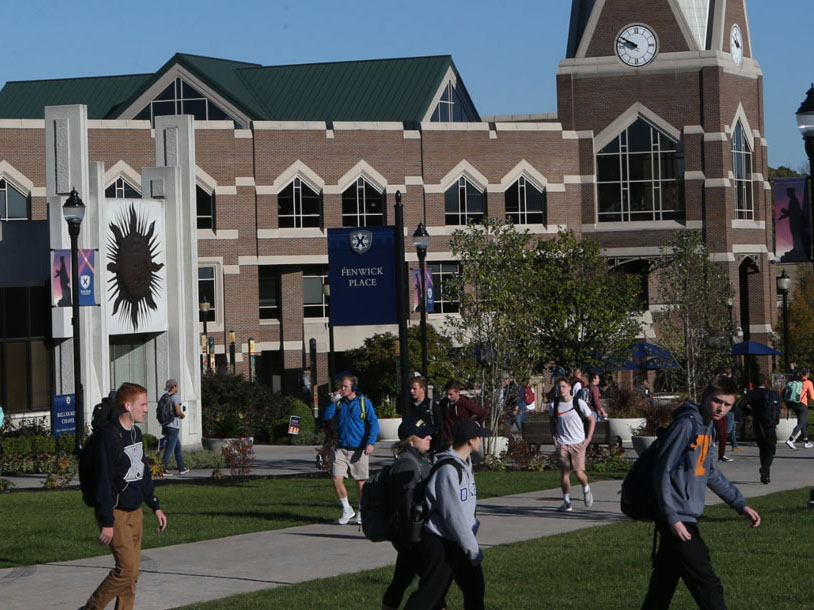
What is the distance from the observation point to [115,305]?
3041 centimetres

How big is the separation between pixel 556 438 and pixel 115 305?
49.7 feet

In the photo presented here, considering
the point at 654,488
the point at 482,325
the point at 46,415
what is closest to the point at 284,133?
the point at 46,415

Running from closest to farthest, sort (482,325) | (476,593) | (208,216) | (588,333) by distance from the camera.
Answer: (476,593)
(482,325)
(588,333)
(208,216)

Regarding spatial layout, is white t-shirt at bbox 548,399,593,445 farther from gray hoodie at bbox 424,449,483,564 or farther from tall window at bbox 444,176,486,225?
tall window at bbox 444,176,486,225

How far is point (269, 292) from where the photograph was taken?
6059cm

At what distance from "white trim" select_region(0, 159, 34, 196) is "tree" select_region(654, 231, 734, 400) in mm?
27039

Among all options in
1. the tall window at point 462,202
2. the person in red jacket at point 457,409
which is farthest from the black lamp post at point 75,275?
the tall window at point 462,202

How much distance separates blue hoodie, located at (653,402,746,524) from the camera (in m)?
8.54

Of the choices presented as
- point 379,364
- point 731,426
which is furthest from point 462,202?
point 731,426

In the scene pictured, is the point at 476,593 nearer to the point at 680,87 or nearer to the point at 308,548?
the point at 308,548

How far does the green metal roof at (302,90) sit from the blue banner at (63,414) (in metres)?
41.7

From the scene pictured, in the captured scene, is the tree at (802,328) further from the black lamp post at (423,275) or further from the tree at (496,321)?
the tree at (496,321)

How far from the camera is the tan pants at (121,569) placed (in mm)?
9438

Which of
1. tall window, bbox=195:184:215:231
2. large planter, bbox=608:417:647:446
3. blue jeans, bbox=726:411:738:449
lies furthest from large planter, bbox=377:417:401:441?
tall window, bbox=195:184:215:231
